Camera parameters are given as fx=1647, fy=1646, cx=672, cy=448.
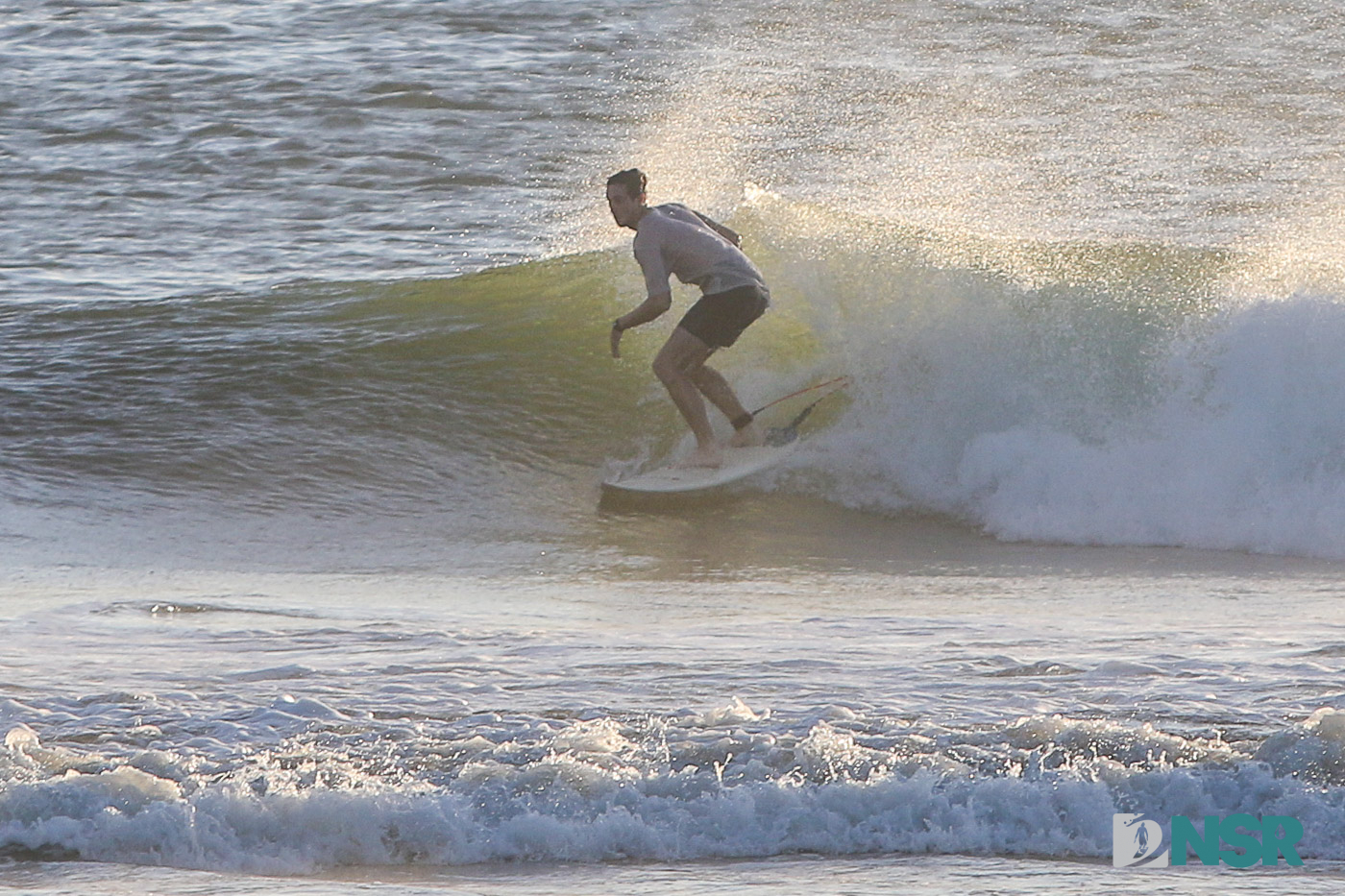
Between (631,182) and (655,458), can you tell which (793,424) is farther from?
(631,182)

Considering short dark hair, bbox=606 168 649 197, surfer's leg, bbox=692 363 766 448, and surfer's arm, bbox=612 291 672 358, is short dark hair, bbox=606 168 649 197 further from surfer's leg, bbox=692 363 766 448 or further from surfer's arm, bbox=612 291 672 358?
surfer's leg, bbox=692 363 766 448

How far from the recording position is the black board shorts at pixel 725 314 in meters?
8.20

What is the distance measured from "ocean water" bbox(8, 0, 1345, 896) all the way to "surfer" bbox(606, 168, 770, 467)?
53cm

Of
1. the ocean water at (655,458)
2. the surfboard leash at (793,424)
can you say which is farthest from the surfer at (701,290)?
the ocean water at (655,458)

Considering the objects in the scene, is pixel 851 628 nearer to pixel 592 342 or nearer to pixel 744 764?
pixel 744 764

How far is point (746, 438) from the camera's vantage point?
8680mm

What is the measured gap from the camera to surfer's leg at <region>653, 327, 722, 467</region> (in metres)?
8.32

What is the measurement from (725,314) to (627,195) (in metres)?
0.78

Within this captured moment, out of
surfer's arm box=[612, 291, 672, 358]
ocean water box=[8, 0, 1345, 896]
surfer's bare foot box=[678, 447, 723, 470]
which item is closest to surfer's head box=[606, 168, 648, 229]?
surfer's arm box=[612, 291, 672, 358]

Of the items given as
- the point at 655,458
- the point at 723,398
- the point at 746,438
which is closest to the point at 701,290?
the point at 723,398

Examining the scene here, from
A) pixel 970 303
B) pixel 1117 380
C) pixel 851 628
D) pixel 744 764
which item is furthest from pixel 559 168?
pixel 744 764

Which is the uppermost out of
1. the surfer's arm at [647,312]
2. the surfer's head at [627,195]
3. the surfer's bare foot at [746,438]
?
the surfer's head at [627,195]

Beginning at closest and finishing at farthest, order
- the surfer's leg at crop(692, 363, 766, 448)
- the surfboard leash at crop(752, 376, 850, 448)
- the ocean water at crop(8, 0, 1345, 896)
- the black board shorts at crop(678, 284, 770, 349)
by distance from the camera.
Result: the ocean water at crop(8, 0, 1345, 896), the black board shorts at crop(678, 284, 770, 349), the surfer's leg at crop(692, 363, 766, 448), the surfboard leash at crop(752, 376, 850, 448)

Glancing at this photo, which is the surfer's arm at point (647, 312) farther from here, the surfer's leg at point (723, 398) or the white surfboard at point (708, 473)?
the white surfboard at point (708, 473)
